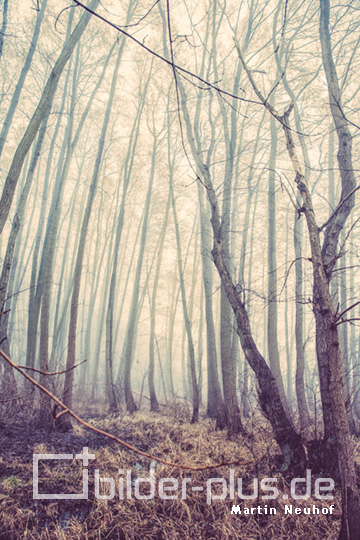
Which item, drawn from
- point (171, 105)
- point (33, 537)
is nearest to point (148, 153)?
point (171, 105)

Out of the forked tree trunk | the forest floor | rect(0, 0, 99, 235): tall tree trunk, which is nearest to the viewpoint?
the forest floor

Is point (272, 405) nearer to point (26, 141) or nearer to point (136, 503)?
point (136, 503)

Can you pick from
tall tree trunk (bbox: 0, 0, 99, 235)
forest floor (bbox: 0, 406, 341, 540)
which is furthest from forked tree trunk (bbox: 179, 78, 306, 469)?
tall tree trunk (bbox: 0, 0, 99, 235)

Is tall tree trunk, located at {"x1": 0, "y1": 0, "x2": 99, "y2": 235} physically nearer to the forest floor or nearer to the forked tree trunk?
the forked tree trunk

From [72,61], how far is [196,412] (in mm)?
10496

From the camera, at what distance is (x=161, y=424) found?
6512 millimetres

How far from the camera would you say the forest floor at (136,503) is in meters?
2.58

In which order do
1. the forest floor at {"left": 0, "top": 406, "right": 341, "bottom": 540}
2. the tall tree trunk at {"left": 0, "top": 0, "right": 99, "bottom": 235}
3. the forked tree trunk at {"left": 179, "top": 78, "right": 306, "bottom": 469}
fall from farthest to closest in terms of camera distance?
the forked tree trunk at {"left": 179, "top": 78, "right": 306, "bottom": 469} < the tall tree trunk at {"left": 0, "top": 0, "right": 99, "bottom": 235} < the forest floor at {"left": 0, "top": 406, "right": 341, "bottom": 540}

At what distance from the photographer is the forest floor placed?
2578 mm

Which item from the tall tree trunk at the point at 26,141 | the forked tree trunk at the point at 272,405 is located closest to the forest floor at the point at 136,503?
the forked tree trunk at the point at 272,405

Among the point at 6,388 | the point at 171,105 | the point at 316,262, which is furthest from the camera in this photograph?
the point at 171,105

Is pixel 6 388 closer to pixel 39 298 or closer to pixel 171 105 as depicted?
pixel 39 298

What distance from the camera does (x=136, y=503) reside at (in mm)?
3037

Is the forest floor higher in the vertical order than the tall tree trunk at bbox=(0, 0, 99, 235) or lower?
lower
